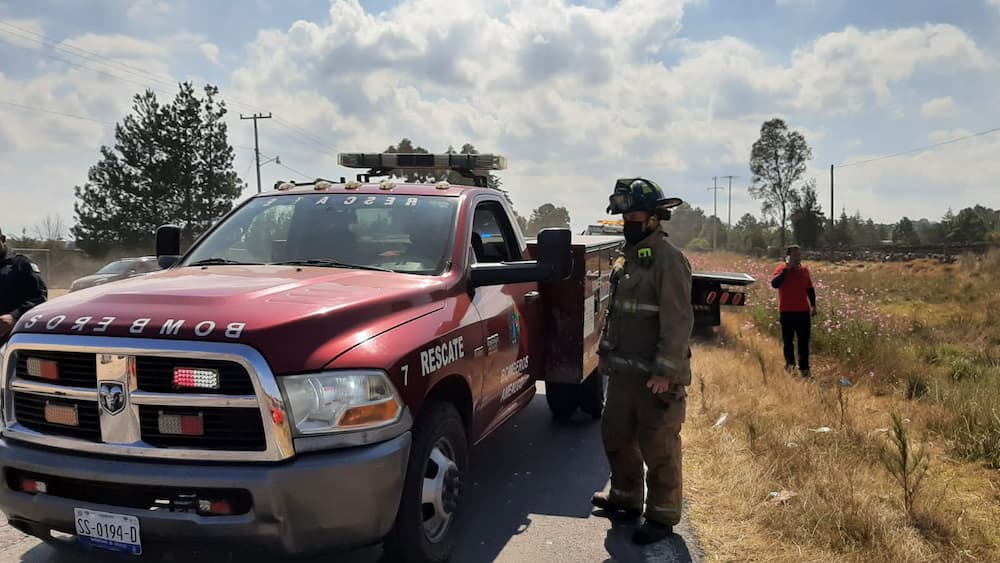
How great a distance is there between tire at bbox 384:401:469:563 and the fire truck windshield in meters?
0.85

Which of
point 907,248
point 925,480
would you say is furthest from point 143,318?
point 907,248

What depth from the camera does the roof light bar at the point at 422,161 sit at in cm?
614

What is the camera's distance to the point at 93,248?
117 ft

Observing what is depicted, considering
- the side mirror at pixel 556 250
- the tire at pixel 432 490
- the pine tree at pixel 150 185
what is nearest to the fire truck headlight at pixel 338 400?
the tire at pixel 432 490

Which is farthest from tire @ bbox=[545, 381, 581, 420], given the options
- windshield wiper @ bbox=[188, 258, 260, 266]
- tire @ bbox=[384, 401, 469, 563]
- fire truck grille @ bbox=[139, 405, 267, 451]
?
fire truck grille @ bbox=[139, 405, 267, 451]

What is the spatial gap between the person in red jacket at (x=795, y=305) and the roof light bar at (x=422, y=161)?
4.59 metres

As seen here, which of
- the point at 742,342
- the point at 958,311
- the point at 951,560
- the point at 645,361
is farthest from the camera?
the point at 958,311

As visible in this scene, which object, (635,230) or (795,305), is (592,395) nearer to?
(635,230)

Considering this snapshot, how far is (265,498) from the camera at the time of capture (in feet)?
8.34

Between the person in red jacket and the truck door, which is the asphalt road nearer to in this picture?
the truck door

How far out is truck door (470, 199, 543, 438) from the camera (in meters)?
4.04

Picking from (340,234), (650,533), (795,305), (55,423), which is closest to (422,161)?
(340,234)

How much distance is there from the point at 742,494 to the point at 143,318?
12.0 ft

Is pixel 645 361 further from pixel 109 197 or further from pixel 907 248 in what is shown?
pixel 907 248
